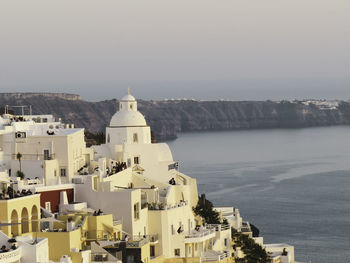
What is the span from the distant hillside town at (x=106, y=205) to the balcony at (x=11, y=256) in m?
0.02

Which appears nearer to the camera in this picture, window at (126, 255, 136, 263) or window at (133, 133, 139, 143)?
window at (126, 255, 136, 263)

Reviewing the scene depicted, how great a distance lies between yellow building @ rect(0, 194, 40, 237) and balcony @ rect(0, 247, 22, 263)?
2883mm

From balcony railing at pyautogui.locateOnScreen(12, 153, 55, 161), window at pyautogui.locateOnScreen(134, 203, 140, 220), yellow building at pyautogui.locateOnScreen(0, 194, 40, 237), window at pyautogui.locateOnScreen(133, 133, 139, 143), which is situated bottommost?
window at pyautogui.locateOnScreen(134, 203, 140, 220)

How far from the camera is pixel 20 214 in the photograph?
82.1 ft

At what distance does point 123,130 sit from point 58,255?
675 inches

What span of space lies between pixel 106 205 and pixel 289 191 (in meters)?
55.8

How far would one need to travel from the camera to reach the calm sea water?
5738cm

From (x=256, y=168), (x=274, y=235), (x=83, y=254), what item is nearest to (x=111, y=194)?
(x=83, y=254)

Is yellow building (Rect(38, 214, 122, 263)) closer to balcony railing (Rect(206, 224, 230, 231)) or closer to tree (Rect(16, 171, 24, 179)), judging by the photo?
tree (Rect(16, 171, 24, 179))

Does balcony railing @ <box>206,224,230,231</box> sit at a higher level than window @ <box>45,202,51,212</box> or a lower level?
lower

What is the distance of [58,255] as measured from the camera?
23.9 m

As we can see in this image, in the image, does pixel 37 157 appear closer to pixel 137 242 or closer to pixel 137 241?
pixel 137 241

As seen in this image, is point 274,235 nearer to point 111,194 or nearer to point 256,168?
point 111,194

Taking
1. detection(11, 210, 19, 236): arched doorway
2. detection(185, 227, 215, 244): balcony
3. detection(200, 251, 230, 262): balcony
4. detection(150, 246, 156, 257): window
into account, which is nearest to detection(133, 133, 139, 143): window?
detection(185, 227, 215, 244): balcony
